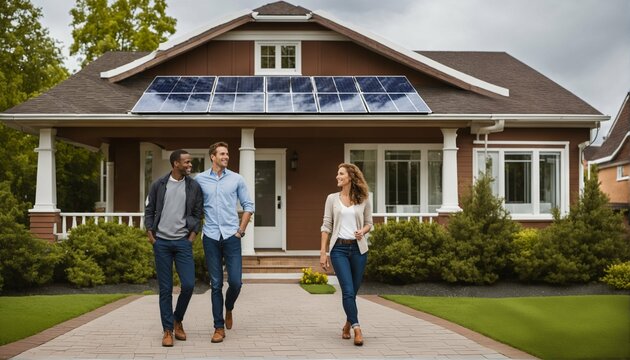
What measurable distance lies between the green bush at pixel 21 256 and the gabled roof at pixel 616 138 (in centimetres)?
2499

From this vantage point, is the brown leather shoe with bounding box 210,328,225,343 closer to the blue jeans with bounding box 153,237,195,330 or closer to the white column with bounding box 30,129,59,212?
the blue jeans with bounding box 153,237,195,330

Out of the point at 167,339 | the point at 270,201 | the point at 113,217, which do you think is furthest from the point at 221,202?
the point at 270,201

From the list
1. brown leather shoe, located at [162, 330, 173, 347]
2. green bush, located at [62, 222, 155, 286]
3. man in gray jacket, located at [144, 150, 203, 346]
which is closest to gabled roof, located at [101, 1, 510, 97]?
green bush, located at [62, 222, 155, 286]

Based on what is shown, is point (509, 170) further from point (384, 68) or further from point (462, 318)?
point (462, 318)

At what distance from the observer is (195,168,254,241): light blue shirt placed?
7484 mm

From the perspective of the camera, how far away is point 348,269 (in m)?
7.50

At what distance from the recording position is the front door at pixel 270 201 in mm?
16406

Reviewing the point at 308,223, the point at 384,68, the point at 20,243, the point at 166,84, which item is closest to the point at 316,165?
the point at 308,223

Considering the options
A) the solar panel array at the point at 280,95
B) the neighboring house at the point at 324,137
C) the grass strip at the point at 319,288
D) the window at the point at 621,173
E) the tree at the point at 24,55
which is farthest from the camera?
the window at the point at 621,173

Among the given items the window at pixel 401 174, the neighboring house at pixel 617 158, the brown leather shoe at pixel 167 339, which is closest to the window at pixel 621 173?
the neighboring house at pixel 617 158

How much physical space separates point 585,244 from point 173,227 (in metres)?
8.68

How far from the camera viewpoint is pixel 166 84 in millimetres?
15852

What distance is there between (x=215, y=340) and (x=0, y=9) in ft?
53.9

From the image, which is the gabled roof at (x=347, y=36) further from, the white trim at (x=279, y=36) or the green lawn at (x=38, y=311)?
the green lawn at (x=38, y=311)
